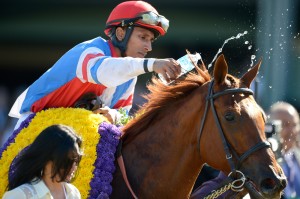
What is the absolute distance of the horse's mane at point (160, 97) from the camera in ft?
15.5

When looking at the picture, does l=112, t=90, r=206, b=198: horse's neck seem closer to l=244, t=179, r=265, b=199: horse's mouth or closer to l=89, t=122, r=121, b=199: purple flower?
l=89, t=122, r=121, b=199: purple flower

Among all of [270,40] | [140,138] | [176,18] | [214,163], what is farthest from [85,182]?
[176,18]

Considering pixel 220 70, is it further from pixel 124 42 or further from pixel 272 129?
pixel 272 129

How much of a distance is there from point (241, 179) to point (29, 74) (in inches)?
405

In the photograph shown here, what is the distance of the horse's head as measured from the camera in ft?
14.0

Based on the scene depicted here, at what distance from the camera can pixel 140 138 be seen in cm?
479

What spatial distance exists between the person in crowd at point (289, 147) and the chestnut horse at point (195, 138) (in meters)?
2.46

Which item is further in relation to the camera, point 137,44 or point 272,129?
point 272,129

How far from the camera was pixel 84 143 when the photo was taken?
4676mm

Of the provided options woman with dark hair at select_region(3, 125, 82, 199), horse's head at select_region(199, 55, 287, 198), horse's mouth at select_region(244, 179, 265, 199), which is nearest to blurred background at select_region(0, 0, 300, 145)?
horse's head at select_region(199, 55, 287, 198)

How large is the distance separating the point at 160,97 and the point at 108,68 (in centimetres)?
37

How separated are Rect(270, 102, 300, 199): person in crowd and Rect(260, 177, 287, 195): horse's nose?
2.76 m

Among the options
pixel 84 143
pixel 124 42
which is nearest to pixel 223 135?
pixel 84 143

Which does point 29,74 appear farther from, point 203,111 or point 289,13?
point 203,111
